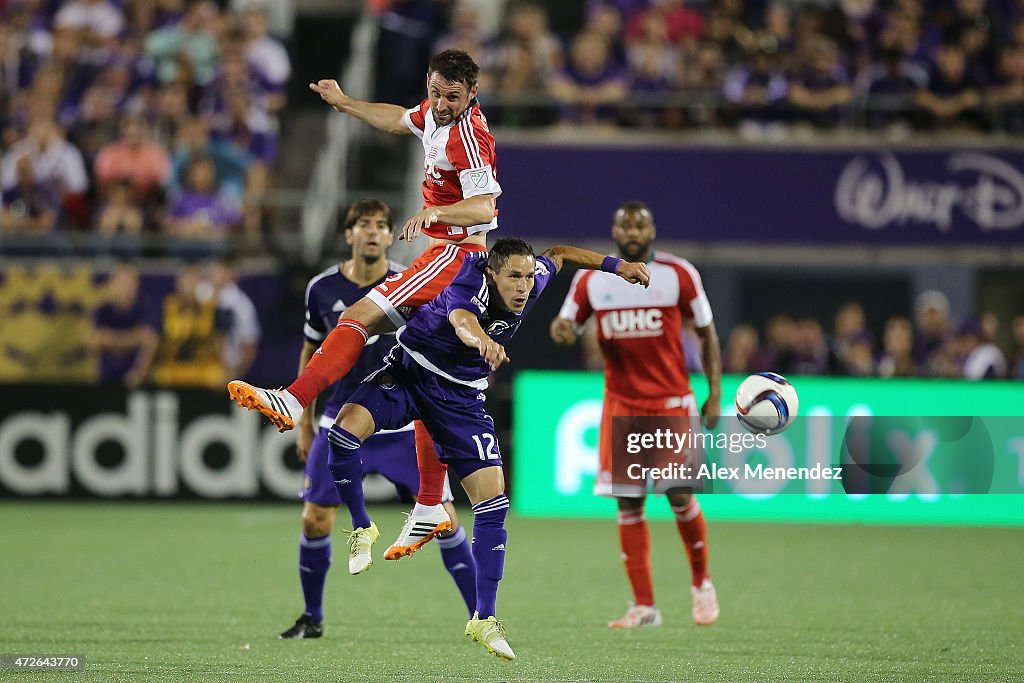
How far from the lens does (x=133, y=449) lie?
601 inches

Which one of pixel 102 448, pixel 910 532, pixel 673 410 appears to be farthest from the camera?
pixel 102 448

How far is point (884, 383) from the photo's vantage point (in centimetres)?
1443

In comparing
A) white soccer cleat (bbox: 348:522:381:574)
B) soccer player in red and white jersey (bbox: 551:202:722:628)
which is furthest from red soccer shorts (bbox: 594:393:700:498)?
white soccer cleat (bbox: 348:522:381:574)

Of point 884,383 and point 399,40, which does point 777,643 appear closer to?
point 884,383

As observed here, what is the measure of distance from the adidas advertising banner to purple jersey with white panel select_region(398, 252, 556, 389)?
8035 millimetres

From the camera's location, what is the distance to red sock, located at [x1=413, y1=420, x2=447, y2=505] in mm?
7516

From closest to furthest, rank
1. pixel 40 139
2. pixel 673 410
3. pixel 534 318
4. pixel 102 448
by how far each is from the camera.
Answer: pixel 673 410 → pixel 102 448 → pixel 40 139 → pixel 534 318

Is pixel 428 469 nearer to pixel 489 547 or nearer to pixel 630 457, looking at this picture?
pixel 489 547

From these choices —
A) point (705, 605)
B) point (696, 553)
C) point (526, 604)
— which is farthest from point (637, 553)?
point (526, 604)

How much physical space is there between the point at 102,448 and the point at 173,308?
4.95ft

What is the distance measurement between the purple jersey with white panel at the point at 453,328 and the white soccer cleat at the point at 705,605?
225cm

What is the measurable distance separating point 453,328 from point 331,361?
22.5 inches

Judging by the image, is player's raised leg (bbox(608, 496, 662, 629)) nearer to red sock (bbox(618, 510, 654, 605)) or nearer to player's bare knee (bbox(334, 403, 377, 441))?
red sock (bbox(618, 510, 654, 605))

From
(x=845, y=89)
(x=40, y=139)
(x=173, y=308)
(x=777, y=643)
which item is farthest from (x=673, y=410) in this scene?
(x=40, y=139)
